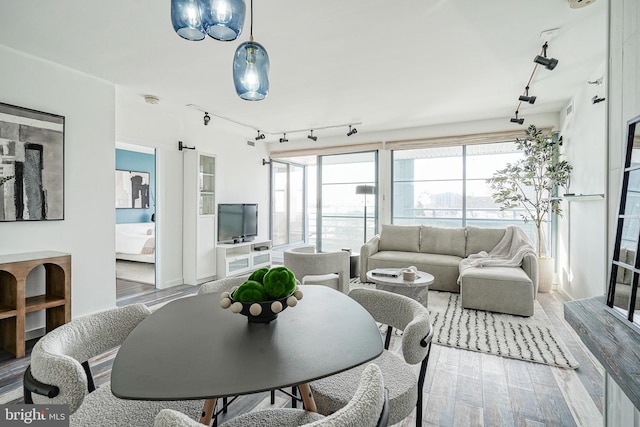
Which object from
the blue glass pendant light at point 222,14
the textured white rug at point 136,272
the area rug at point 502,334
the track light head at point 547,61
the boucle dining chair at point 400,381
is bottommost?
the area rug at point 502,334

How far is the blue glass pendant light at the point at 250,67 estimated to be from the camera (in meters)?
1.52

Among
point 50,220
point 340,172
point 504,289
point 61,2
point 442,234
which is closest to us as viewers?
point 61,2

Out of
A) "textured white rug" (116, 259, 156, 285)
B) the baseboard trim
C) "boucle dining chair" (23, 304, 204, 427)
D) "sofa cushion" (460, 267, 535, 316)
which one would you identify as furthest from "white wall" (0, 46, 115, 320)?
"sofa cushion" (460, 267, 535, 316)

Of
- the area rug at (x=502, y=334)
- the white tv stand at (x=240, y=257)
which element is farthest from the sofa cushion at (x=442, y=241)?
the white tv stand at (x=240, y=257)

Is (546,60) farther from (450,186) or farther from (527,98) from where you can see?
(450,186)

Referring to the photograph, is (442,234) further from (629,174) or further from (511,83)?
(629,174)

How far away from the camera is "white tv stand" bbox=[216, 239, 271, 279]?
5.18 m

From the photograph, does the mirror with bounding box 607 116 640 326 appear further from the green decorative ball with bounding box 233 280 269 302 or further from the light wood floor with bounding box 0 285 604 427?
the green decorative ball with bounding box 233 280 269 302

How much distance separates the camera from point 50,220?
3061 mm

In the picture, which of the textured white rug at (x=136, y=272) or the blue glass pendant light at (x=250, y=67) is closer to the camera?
the blue glass pendant light at (x=250, y=67)

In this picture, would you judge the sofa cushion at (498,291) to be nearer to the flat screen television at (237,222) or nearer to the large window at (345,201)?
the large window at (345,201)

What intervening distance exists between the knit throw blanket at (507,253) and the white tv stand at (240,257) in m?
3.39

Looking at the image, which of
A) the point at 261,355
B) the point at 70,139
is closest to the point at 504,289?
the point at 261,355

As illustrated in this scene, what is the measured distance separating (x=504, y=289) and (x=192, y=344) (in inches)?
138
